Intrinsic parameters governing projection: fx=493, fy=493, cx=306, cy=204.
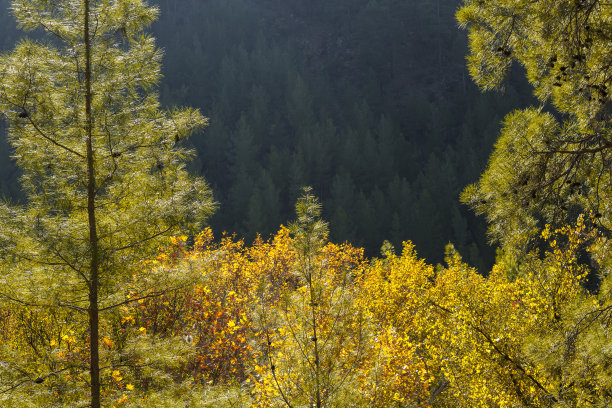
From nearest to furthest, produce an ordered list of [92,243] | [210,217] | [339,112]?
[92,243]
[210,217]
[339,112]

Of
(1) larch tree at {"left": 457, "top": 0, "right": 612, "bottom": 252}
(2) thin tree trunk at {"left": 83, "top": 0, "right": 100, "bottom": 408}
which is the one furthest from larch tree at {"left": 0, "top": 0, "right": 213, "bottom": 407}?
(1) larch tree at {"left": 457, "top": 0, "right": 612, "bottom": 252}

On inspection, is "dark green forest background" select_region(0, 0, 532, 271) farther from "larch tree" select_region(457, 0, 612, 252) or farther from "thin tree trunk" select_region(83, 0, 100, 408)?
"thin tree trunk" select_region(83, 0, 100, 408)

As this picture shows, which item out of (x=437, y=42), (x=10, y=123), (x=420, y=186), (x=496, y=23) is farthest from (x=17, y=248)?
(x=437, y=42)

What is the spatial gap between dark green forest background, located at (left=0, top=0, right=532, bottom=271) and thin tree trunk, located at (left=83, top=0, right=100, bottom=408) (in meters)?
50.7

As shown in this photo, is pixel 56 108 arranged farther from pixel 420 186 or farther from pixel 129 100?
pixel 420 186

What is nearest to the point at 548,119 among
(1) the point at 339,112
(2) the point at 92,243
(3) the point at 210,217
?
(3) the point at 210,217

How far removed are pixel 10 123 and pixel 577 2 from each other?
624 centimetres

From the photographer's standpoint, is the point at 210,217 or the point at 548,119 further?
the point at 210,217

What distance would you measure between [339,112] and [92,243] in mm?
94651

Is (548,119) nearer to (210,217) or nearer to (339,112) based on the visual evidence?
(210,217)

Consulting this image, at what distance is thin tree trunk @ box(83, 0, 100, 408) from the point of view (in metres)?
5.79

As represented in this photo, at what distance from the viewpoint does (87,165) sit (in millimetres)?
6043

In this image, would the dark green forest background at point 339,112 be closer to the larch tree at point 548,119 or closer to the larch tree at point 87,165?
the larch tree at point 548,119

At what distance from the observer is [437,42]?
113938 millimetres
